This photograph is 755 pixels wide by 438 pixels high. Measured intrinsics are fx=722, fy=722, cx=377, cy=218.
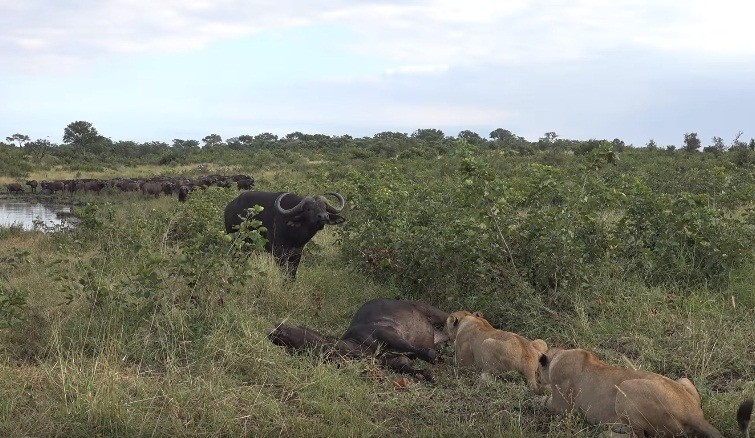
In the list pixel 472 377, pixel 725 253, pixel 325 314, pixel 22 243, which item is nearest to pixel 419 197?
pixel 325 314

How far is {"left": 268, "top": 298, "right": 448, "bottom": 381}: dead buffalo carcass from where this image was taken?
18.5ft

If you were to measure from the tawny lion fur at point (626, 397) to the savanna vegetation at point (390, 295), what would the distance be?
0.44 ft

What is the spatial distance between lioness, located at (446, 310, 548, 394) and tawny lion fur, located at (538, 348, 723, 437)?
0.45 meters

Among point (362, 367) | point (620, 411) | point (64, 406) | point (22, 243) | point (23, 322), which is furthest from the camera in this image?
point (22, 243)

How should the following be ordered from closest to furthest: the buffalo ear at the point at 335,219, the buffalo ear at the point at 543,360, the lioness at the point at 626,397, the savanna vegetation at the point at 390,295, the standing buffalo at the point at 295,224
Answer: the lioness at the point at 626,397 → the savanna vegetation at the point at 390,295 → the buffalo ear at the point at 543,360 → the standing buffalo at the point at 295,224 → the buffalo ear at the point at 335,219

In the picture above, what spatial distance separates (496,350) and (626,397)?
1.43 m

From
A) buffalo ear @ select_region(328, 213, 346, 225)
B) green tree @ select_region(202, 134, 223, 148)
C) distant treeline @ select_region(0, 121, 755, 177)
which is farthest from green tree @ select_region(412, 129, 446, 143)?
buffalo ear @ select_region(328, 213, 346, 225)

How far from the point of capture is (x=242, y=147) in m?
66.5

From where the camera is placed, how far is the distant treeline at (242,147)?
1384 inches

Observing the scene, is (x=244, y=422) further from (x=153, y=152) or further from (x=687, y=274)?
(x=153, y=152)

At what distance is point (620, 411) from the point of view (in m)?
4.11

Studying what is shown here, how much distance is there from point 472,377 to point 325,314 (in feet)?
6.72

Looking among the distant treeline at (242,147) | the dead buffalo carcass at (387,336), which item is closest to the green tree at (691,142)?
the distant treeline at (242,147)

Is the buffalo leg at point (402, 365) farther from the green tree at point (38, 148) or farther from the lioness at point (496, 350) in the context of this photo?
the green tree at point (38, 148)
